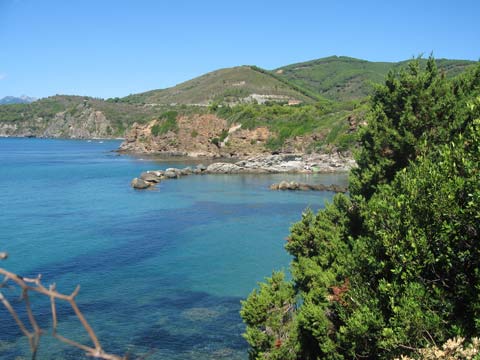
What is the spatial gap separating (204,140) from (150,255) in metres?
96.5

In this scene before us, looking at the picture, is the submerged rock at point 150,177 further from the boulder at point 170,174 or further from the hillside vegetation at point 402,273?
the hillside vegetation at point 402,273

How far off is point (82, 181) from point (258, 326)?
229 feet

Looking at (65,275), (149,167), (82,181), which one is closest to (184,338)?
(65,275)

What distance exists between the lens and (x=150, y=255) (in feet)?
127

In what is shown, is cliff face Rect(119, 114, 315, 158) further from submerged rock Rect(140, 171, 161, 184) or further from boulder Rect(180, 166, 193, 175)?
submerged rock Rect(140, 171, 161, 184)

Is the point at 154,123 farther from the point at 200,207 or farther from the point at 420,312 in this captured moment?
the point at 420,312

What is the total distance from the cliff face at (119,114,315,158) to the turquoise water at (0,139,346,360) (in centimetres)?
4843

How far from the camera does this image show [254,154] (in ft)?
402

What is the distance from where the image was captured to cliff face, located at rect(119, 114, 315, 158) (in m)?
124

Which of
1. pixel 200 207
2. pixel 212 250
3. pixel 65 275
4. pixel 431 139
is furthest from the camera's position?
pixel 200 207

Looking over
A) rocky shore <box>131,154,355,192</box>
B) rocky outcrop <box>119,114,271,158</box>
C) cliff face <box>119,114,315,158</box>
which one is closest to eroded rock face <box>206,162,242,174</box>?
rocky shore <box>131,154,355,192</box>

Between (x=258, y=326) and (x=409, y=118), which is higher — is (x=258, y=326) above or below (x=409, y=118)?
below

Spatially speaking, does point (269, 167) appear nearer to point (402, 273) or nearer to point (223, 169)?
point (223, 169)

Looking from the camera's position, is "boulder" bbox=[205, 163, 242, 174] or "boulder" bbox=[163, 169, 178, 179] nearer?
"boulder" bbox=[163, 169, 178, 179]
